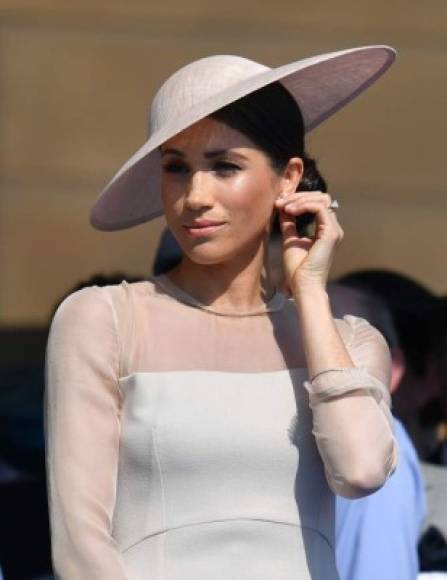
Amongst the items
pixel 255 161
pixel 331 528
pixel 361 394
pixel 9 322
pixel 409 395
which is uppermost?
pixel 255 161

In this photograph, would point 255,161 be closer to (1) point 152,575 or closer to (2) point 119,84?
(1) point 152,575

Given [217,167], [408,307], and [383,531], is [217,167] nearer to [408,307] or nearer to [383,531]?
[383,531]

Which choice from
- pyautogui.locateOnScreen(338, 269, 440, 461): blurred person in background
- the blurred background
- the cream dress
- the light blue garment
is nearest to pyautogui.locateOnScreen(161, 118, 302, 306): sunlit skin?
the cream dress

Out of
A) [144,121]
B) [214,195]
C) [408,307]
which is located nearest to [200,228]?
[214,195]

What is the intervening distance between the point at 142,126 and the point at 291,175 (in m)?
3.65

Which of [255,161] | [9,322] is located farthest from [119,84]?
[255,161]

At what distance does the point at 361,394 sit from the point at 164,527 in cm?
40

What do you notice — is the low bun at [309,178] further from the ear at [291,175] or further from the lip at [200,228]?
the lip at [200,228]

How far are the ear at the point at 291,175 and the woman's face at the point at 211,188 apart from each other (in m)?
0.07

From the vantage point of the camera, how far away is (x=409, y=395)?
559cm

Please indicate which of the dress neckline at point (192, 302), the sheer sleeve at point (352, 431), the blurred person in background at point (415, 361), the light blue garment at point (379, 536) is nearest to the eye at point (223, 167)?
the dress neckline at point (192, 302)

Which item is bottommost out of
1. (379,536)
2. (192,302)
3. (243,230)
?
(379,536)

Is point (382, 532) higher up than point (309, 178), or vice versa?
point (309, 178)

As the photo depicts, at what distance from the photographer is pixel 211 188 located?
3463 millimetres
